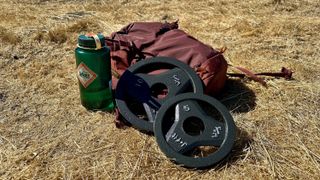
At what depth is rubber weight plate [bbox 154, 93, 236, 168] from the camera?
236cm

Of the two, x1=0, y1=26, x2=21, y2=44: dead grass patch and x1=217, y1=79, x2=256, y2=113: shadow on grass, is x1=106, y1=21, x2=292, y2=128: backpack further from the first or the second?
x1=0, y1=26, x2=21, y2=44: dead grass patch

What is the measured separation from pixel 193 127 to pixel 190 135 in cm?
23

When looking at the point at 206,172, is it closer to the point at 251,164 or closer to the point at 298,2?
the point at 251,164

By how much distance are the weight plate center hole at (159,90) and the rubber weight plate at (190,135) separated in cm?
23

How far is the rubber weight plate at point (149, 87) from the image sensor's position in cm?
268

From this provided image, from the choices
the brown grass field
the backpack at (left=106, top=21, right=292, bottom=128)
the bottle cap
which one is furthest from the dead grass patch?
the bottle cap

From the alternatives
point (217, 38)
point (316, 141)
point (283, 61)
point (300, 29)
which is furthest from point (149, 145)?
point (300, 29)

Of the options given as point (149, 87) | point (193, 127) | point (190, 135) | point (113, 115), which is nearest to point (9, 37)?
point (113, 115)

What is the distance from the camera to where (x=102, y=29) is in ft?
15.5

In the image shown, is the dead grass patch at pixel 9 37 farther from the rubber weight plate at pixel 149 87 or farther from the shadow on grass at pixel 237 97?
the shadow on grass at pixel 237 97

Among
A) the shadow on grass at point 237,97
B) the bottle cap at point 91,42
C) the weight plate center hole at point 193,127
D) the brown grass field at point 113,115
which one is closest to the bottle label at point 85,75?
the bottle cap at point 91,42

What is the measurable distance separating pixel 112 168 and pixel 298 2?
14.4 ft

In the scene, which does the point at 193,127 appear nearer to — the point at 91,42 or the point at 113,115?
the point at 113,115

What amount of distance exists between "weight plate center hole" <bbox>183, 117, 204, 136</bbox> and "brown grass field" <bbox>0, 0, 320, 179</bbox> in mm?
246
